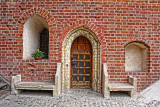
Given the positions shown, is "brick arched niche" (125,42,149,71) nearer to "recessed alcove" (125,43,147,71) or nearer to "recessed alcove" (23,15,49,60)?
"recessed alcove" (125,43,147,71)

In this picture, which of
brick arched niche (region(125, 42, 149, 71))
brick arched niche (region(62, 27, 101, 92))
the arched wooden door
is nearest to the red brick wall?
brick arched niche (region(62, 27, 101, 92))

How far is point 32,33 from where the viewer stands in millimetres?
4656

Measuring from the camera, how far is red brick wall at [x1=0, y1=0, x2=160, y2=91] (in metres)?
4.05

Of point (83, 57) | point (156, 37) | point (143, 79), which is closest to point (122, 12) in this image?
point (156, 37)

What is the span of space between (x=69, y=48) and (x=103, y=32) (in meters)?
1.42

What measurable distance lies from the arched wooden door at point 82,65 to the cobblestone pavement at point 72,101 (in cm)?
64

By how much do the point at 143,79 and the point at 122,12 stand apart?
2624mm

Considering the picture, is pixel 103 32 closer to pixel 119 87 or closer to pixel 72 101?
pixel 119 87

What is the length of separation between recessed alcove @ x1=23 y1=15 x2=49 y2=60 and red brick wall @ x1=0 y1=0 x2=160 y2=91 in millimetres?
171

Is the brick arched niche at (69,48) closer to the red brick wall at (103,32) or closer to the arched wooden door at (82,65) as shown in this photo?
the red brick wall at (103,32)

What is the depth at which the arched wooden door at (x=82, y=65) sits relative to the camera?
14.5 ft

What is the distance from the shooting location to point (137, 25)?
4.07m

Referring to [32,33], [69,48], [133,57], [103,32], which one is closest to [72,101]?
[69,48]

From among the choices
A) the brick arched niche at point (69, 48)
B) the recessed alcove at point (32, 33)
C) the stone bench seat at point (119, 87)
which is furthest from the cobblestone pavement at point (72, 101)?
the recessed alcove at point (32, 33)
